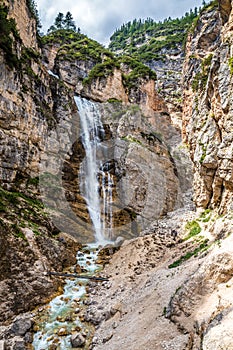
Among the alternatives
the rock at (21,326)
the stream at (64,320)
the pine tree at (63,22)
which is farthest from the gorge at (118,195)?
the pine tree at (63,22)

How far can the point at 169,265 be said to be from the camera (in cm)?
1198

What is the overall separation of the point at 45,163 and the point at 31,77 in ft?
22.8

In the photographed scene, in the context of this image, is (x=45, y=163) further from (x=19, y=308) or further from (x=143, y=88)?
(x=143, y=88)

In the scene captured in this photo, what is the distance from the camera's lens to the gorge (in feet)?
26.2

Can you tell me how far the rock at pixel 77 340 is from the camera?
8.70m

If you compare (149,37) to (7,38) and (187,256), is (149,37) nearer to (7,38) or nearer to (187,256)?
(7,38)

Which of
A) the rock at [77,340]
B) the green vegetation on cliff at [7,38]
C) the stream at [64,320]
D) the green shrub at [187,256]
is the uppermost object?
the green vegetation on cliff at [7,38]

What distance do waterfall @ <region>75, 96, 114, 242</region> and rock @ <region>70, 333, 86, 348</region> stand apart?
37.9 ft

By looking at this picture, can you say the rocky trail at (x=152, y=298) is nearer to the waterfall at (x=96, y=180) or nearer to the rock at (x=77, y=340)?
the rock at (x=77, y=340)

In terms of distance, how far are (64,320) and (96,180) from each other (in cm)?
1455

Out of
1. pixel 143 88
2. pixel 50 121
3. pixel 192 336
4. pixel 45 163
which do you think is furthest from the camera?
pixel 143 88

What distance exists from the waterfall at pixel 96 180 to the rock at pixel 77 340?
1154 centimetres

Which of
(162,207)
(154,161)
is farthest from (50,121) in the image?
(162,207)

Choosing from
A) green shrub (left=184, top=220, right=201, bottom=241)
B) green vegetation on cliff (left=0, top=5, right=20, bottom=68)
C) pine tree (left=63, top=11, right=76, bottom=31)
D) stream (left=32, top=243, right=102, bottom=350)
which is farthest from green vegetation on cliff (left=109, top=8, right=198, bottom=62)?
stream (left=32, top=243, right=102, bottom=350)
